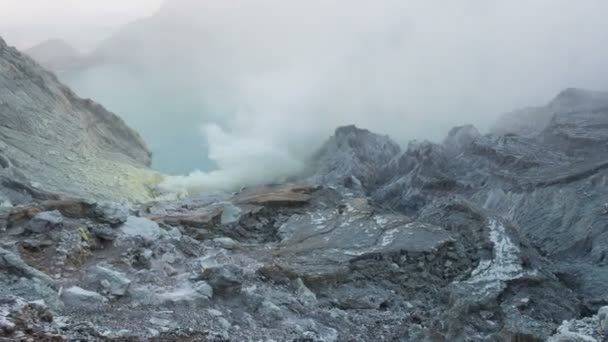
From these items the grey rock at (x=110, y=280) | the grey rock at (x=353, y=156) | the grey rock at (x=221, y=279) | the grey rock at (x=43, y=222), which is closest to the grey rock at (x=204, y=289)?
the grey rock at (x=221, y=279)

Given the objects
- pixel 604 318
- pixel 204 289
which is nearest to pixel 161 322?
pixel 204 289

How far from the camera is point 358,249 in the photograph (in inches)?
830

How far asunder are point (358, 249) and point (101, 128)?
30.0 m

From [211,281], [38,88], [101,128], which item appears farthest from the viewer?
[101,128]

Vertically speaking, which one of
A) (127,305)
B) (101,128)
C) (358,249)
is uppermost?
(101,128)

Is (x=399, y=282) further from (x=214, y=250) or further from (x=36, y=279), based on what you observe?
(x=36, y=279)

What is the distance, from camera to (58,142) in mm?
37062

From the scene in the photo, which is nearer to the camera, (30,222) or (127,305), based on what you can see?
(127,305)

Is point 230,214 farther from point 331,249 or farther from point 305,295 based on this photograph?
point 305,295

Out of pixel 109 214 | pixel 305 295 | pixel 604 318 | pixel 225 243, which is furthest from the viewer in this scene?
pixel 225 243

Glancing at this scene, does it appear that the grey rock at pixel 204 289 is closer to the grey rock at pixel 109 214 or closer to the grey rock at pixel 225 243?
the grey rock at pixel 109 214

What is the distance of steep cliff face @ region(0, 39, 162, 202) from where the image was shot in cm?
3105

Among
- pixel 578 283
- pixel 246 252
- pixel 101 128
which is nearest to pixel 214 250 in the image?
pixel 246 252

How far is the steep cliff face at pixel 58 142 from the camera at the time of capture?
102 feet
